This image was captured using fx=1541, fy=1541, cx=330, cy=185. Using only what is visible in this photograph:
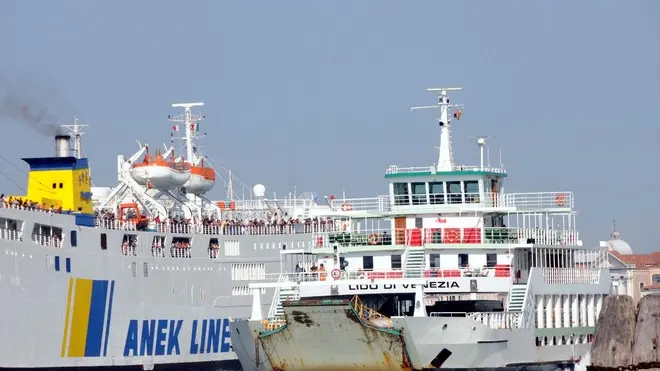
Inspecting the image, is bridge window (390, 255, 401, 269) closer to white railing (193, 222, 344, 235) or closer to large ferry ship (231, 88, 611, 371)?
large ferry ship (231, 88, 611, 371)

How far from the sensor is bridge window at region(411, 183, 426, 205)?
56531 millimetres

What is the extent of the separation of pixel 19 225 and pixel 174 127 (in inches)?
949

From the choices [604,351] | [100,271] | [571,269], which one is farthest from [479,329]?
[100,271]

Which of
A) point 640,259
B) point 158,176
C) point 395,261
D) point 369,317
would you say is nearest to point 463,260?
point 395,261

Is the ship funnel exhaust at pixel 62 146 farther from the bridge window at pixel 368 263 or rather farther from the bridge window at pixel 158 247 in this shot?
the bridge window at pixel 368 263

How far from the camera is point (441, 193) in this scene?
56.3 metres

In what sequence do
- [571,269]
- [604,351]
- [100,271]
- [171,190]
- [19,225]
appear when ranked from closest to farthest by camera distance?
[604,351] < [571,269] < [19,225] < [100,271] < [171,190]

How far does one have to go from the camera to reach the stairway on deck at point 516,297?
52.0m

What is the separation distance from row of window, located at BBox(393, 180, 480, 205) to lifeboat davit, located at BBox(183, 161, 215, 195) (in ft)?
88.8

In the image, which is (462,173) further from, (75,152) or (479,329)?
(75,152)

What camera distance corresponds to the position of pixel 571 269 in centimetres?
5759

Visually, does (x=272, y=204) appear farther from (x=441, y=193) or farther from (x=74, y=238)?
(x=441, y=193)

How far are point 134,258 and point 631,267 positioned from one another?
240 feet

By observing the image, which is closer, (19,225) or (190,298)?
(19,225)
